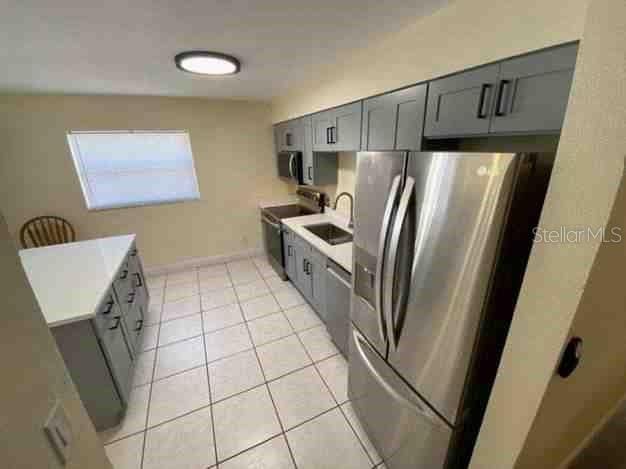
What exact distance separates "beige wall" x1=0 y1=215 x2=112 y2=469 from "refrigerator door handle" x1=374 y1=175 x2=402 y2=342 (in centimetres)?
107

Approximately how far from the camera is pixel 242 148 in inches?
144

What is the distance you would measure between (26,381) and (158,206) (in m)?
3.37

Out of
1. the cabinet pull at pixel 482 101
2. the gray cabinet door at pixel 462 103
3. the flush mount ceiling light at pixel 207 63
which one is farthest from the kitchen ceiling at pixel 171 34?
the cabinet pull at pixel 482 101

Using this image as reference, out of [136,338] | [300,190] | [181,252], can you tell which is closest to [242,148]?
[300,190]

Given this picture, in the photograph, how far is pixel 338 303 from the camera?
1911mm

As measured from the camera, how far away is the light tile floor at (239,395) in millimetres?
1440

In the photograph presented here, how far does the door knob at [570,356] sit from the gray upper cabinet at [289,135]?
2.69 meters

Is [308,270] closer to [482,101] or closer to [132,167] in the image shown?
[482,101]

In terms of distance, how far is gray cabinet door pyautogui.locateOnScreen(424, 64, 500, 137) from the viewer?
40.5 inches

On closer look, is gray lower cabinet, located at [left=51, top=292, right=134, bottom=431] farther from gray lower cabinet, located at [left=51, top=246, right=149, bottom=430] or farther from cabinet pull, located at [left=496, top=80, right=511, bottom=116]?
cabinet pull, located at [left=496, top=80, right=511, bottom=116]

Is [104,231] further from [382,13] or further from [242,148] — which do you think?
[382,13]

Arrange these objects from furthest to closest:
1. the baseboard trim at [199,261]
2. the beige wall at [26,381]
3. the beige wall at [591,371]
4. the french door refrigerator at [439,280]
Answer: the baseboard trim at [199,261] < the french door refrigerator at [439,280] < the beige wall at [591,371] < the beige wall at [26,381]

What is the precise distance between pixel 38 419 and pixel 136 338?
1790 millimetres

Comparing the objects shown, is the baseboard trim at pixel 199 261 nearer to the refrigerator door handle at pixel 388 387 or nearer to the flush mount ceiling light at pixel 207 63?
the flush mount ceiling light at pixel 207 63
